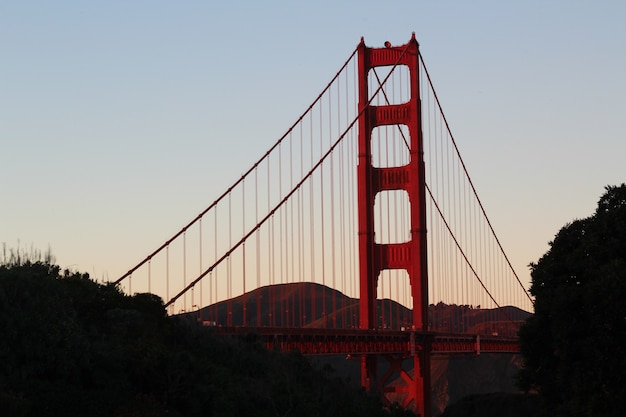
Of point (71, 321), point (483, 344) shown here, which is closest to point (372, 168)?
point (483, 344)

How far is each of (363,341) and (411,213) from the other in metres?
13.5

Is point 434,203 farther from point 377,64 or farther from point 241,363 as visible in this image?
point 241,363

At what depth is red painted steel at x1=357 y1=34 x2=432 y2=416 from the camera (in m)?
61.6

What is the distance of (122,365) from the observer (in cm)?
2822

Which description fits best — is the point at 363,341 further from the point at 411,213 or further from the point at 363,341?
the point at 411,213

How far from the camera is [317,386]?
32312 millimetres

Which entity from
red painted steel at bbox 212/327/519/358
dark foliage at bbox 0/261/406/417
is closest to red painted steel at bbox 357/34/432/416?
red painted steel at bbox 212/327/519/358

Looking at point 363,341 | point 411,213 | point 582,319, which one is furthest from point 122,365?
point 411,213

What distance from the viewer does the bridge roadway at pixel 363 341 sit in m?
40.5

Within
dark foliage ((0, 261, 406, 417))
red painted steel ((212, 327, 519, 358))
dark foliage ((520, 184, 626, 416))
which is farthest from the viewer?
red painted steel ((212, 327, 519, 358))

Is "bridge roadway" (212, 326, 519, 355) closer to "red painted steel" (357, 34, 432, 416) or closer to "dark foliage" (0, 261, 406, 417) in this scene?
"red painted steel" (357, 34, 432, 416)

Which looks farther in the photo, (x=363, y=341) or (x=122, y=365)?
(x=363, y=341)

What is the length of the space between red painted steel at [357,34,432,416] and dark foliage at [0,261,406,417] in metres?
28.3

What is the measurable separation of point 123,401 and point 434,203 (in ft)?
153
